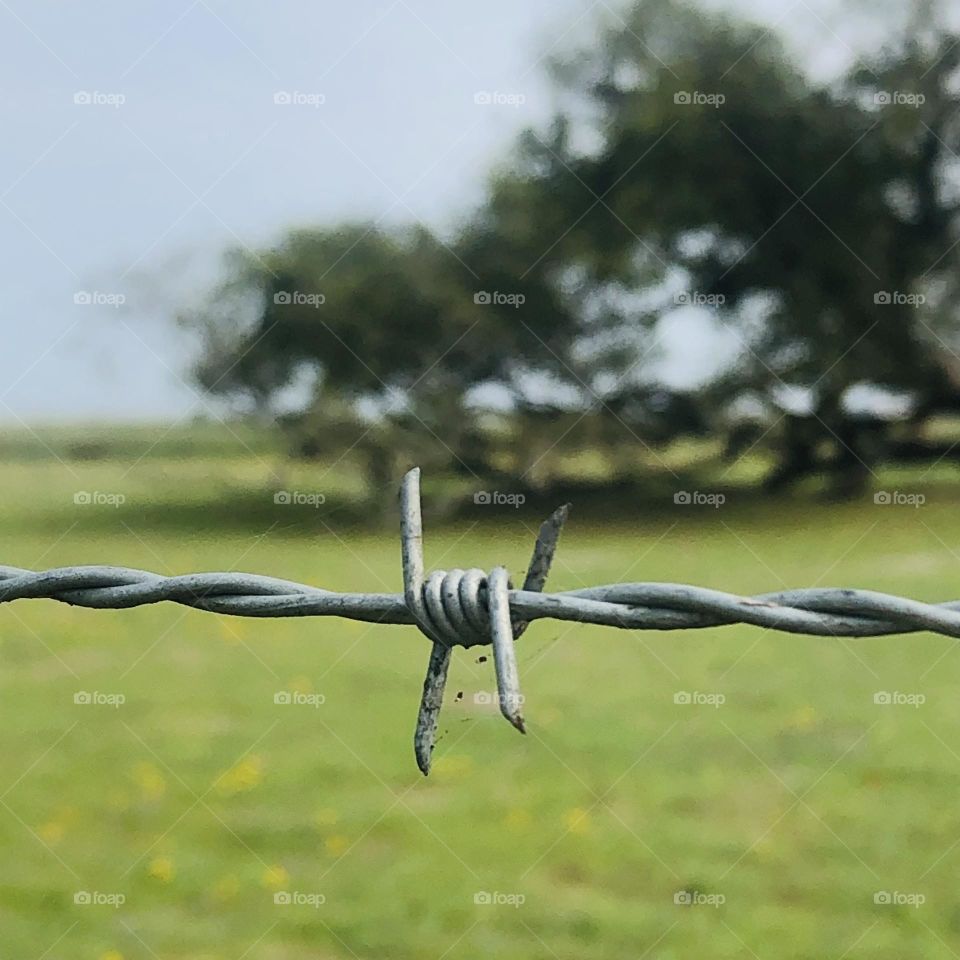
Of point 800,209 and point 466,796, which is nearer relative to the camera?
point 466,796

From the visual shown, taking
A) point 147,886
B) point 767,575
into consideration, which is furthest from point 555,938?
point 767,575

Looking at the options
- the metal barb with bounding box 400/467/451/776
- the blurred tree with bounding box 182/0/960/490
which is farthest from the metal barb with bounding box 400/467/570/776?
the blurred tree with bounding box 182/0/960/490

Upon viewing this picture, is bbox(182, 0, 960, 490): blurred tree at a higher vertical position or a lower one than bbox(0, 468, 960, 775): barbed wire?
higher

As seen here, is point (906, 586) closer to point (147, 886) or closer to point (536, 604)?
point (147, 886)

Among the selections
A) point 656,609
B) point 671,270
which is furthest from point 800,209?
point 656,609

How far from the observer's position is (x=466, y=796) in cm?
292

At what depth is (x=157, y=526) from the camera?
584cm

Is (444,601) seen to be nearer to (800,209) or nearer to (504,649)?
(504,649)

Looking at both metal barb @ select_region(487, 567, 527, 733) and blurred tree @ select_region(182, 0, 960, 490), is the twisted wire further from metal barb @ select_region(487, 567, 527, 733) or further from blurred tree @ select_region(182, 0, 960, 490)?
blurred tree @ select_region(182, 0, 960, 490)

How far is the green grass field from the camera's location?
2262mm

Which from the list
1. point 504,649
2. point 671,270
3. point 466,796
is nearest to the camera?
point 504,649

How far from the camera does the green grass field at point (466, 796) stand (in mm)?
2262

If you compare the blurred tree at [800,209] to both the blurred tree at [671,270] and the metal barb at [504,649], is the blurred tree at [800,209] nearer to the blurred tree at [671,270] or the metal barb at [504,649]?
the blurred tree at [671,270]

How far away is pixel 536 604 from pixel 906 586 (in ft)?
19.8
